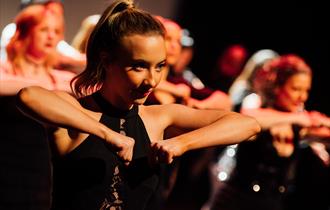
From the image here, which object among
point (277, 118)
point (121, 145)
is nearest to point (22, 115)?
point (121, 145)

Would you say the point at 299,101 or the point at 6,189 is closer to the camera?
the point at 6,189

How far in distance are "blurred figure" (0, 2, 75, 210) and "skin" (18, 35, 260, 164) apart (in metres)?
1.12

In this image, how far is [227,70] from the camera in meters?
5.11

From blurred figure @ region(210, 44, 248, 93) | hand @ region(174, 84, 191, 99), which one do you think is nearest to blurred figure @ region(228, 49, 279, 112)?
blurred figure @ region(210, 44, 248, 93)

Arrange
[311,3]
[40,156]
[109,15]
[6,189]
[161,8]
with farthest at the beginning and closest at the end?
[311,3]
[161,8]
[40,156]
[6,189]
[109,15]

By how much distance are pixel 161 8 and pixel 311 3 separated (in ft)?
7.43

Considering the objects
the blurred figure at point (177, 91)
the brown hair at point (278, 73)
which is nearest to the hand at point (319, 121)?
the brown hair at point (278, 73)

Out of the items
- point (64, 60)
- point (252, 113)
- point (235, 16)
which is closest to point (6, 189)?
point (64, 60)

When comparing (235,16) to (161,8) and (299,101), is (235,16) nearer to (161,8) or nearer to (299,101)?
(161,8)

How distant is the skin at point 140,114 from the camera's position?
1.45m

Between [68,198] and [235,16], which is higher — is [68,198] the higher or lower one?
the higher one

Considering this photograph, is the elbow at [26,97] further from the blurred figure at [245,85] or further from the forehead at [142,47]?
the blurred figure at [245,85]

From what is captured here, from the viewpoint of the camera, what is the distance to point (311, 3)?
6.25m

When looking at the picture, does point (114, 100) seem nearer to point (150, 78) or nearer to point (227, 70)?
point (150, 78)
